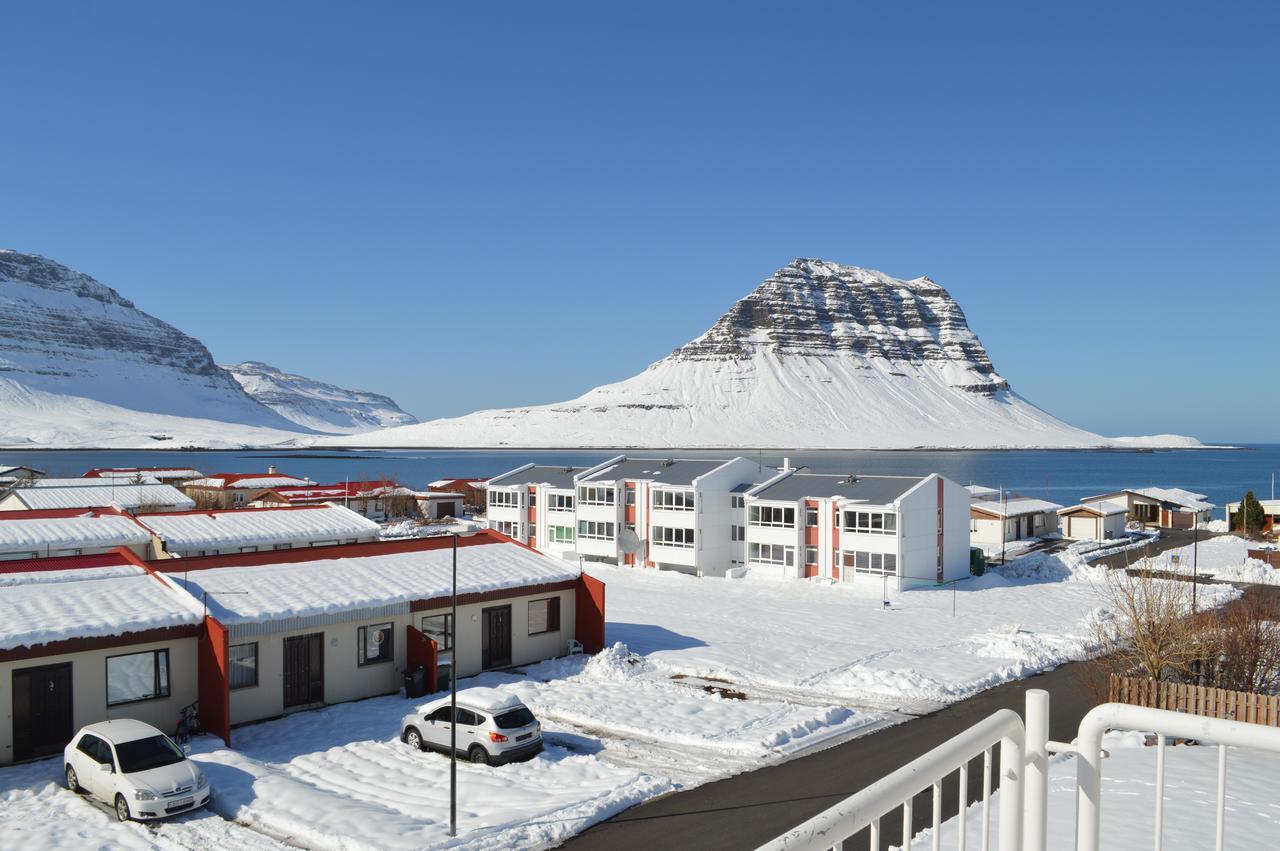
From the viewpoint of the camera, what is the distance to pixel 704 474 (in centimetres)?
6391

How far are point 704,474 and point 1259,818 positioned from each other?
53918 millimetres

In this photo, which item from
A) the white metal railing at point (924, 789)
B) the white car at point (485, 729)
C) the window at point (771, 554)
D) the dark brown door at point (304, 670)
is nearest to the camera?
the white metal railing at point (924, 789)

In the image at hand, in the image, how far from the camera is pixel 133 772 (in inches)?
746

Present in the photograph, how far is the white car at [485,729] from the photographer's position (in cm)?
2250

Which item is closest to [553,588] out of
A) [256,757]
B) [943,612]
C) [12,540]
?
[256,757]

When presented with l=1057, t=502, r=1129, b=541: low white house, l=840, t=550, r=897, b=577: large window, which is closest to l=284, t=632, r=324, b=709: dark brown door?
l=840, t=550, r=897, b=577: large window

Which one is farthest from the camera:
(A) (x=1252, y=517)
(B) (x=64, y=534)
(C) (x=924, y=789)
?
Result: (A) (x=1252, y=517)

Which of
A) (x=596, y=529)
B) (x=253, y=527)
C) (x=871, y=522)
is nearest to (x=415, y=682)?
(x=253, y=527)

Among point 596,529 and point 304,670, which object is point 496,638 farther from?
point 596,529

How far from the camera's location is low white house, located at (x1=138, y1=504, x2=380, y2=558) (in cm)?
4353

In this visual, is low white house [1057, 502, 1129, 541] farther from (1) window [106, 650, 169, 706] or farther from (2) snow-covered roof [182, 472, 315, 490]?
(2) snow-covered roof [182, 472, 315, 490]

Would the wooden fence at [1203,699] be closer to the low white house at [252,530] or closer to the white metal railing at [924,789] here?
the white metal railing at [924,789]

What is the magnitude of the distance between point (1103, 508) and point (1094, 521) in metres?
1.61

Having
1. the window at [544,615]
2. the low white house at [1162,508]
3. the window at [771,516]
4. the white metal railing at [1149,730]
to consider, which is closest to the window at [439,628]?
the window at [544,615]
